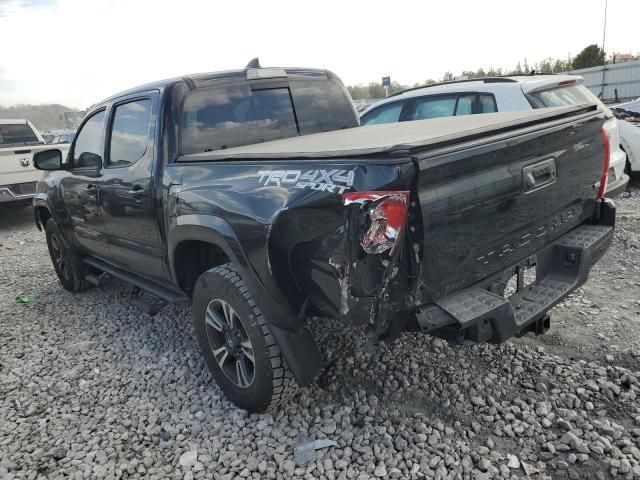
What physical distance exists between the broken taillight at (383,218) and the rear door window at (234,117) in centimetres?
177

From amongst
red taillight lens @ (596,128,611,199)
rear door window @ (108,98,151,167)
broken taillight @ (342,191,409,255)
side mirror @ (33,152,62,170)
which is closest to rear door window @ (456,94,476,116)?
red taillight lens @ (596,128,611,199)

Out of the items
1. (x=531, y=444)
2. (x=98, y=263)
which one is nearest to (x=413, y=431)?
(x=531, y=444)

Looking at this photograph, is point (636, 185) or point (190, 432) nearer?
point (190, 432)

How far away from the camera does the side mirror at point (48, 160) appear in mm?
4395

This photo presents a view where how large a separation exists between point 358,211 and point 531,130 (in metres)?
1.08

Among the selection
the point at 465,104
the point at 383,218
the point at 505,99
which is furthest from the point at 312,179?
the point at 465,104

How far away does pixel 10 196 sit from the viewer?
8.62 meters

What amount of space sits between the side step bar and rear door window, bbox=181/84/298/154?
39.8 inches

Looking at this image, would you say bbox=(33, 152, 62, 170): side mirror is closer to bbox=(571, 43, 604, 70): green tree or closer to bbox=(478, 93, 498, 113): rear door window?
bbox=(478, 93, 498, 113): rear door window

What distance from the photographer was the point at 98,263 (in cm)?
467

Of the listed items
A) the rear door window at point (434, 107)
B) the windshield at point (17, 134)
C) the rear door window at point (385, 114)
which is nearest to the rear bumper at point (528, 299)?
the rear door window at point (434, 107)

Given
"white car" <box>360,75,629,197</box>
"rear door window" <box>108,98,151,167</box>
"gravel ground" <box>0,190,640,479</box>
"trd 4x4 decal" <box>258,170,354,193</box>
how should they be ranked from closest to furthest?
"trd 4x4 decal" <box>258,170,354,193</box>
"gravel ground" <box>0,190,640,479</box>
"rear door window" <box>108,98,151,167</box>
"white car" <box>360,75,629,197</box>

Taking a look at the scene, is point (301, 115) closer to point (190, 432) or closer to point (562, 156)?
point (562, 156)

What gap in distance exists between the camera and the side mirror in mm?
4395
